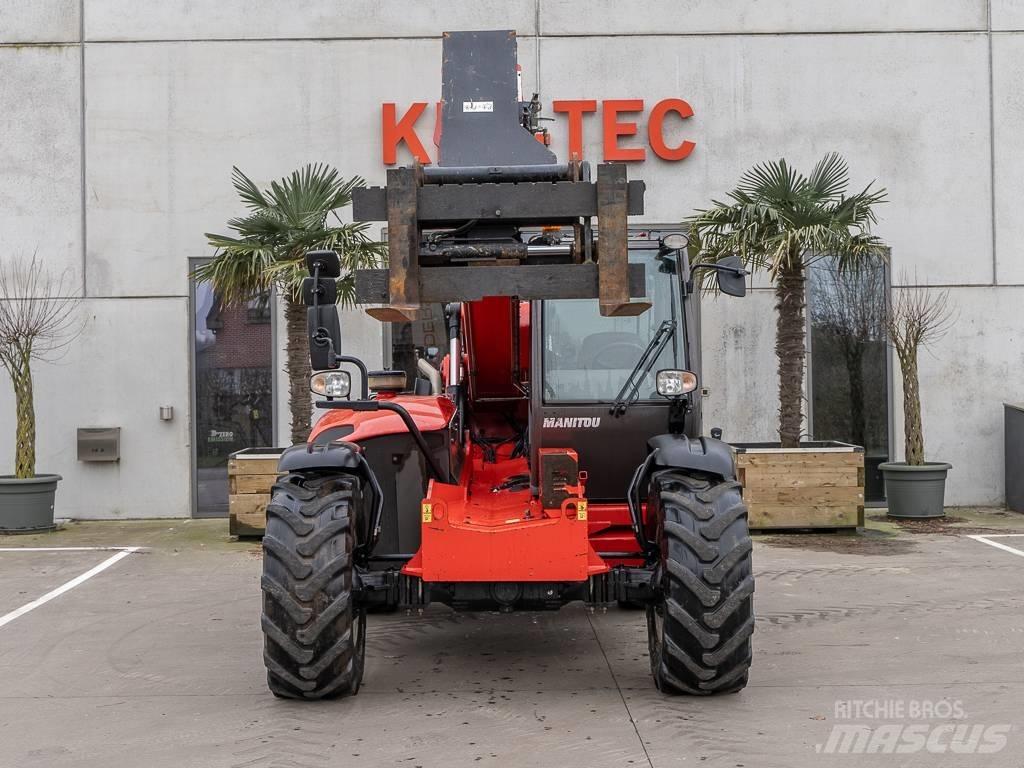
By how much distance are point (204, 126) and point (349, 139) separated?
5.54ft

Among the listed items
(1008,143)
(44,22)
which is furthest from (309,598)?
(1008,143)

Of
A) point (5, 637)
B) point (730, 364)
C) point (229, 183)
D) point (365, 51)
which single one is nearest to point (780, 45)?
point (730, 364)

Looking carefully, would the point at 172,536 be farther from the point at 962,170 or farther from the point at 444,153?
the point at 962,170

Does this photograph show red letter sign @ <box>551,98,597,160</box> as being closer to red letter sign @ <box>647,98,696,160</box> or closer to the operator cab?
red letter sign @ <box>647,98,696,160</box>

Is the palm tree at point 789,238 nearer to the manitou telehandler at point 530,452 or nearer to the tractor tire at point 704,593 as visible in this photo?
the manitou telehandler at point 530,452

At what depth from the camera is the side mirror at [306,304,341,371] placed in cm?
541

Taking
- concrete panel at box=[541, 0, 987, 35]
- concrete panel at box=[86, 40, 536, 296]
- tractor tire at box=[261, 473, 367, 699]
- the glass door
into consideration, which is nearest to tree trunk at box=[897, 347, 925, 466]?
concrete panel at box=[541, 0, 987, 35]

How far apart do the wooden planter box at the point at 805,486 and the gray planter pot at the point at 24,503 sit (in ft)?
23.6

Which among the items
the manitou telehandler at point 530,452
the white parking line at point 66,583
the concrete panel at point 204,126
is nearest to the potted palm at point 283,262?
the white parking line at point 66,583

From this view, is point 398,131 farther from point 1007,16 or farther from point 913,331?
point 1007,16

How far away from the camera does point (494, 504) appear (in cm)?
629

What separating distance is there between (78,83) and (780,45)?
818 cm

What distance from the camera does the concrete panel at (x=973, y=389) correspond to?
13500 millimetres

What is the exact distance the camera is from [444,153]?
5.73 metres
